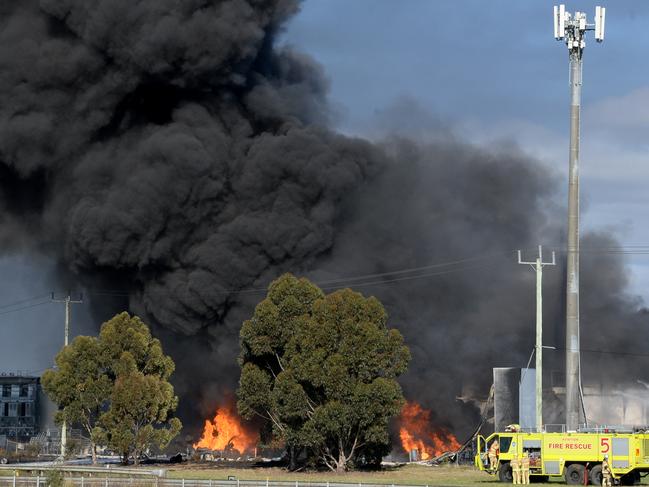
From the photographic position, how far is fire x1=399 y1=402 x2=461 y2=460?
3258 inches

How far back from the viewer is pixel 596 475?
47188mm

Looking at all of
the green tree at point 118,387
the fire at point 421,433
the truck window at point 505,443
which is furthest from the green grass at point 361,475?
the fire at point 421,433

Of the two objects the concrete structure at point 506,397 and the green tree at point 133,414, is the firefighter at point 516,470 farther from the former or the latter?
the concrete structure at point 506,397

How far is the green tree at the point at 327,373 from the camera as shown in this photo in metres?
61.1

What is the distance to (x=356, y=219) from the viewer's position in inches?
3723

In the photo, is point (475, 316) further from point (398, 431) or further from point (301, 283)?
point (301, 283)

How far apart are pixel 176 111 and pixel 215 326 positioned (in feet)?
57.6

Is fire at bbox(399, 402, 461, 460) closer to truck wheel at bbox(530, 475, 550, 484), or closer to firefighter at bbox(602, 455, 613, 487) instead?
truck wheel at bbox(530, 475, 550, 484)

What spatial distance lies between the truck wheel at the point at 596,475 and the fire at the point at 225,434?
142 ft

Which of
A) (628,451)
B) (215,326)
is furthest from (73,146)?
(628,451)

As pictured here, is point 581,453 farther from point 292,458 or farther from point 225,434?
point 225,434

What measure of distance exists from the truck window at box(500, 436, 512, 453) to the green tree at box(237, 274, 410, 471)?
1180 centimetres

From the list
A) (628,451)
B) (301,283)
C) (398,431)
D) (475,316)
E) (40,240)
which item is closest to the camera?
(628,451)

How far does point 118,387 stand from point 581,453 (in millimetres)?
28120
